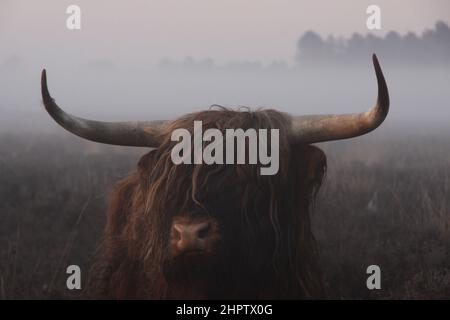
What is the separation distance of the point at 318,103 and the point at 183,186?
14.5 meters

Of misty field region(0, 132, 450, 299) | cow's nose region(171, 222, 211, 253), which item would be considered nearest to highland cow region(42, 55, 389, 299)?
cow's nose region(171, 222, 211, 253)

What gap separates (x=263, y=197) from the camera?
3.59 metres

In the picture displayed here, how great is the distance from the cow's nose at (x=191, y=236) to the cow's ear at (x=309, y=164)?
0.82m

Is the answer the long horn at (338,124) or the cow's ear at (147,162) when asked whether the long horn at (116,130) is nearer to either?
the cow's ear at (147,162)

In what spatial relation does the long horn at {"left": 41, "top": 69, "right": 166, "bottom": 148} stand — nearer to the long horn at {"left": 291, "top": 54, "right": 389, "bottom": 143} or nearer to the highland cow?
the highland cow

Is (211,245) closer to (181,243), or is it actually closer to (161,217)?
(181,243)

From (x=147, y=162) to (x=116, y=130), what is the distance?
26 centimetres

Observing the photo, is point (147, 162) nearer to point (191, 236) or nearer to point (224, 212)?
point (224, 212)

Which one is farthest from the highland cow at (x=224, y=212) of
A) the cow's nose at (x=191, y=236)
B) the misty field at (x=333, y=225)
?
the misty field at (x=333, y=225)

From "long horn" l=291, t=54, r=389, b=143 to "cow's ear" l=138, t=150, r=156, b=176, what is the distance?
84 centimetres

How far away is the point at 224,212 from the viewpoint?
3.38m

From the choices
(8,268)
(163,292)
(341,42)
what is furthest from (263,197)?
(341,42)

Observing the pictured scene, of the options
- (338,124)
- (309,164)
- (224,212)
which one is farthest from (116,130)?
(338,124)

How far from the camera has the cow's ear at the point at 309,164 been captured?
374cm
